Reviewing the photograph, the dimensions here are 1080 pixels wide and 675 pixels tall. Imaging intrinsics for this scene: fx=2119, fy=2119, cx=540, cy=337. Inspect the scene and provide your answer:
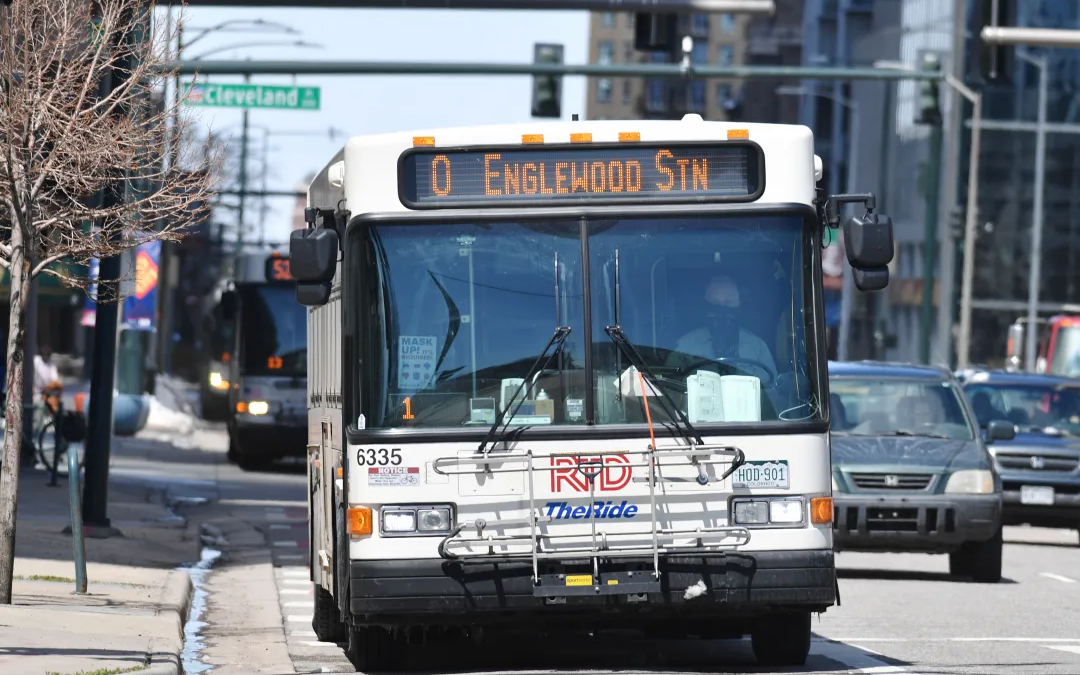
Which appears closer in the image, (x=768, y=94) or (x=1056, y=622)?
(x=1056, y=622)

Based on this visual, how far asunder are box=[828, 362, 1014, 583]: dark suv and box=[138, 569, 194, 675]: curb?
511cm

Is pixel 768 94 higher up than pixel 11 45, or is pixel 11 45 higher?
pixel 768 94

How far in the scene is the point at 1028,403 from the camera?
79.9 feet

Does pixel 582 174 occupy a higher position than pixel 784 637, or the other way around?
pixel 582 174

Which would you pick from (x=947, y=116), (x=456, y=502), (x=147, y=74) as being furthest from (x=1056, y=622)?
(x=947, y=116)

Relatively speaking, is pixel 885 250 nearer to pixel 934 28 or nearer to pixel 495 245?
pixel 495 245

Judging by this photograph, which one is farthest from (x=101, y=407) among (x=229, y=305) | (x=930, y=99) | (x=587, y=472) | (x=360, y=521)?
(x=930, y=99)

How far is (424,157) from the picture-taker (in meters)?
10.3

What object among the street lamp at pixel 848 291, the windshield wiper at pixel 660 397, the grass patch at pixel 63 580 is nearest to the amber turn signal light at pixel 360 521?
the windshield wiper at pixel 660 397

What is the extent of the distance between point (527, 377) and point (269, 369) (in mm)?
23650

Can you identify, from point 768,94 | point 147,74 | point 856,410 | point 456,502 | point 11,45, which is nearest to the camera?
point 456,502

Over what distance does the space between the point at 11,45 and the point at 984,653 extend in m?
7.07

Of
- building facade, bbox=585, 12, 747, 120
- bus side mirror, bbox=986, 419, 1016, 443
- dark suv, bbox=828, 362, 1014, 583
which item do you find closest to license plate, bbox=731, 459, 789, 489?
dark suv, bbox=828, 362, 1014, 583

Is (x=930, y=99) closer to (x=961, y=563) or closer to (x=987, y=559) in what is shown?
(x=961, y=563)
